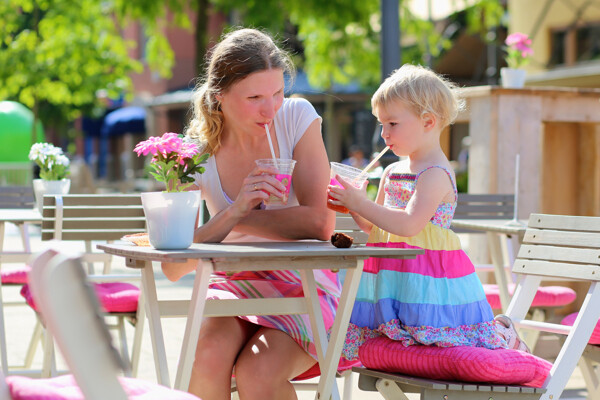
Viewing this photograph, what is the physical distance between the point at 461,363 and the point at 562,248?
782mm

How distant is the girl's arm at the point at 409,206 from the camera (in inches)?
108

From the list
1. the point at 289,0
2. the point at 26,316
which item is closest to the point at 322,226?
the point at 26,316

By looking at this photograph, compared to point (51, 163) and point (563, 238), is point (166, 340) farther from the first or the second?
point (563, 238)

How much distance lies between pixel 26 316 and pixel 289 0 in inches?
334

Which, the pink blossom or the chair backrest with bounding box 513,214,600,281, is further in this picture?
the chair backrest with bounding box 513,214,600,281

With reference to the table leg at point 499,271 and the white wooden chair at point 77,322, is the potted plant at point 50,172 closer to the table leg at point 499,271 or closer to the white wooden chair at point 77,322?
the table leg at point 499,271

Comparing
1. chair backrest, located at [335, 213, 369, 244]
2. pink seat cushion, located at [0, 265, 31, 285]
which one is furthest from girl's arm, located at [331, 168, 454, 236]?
pink seat cushion, located at [0, 265, 31, 285]

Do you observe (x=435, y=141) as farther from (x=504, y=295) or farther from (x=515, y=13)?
(x=515, y=13)

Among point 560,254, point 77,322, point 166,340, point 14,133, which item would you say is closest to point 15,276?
point 166,340

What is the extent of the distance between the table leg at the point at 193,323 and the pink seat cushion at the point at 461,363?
550 millimetres

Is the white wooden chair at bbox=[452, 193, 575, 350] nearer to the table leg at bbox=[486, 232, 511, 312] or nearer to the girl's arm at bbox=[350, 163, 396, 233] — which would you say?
the table leg at bbox=[486, 232, 511, 312]

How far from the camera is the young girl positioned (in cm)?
278

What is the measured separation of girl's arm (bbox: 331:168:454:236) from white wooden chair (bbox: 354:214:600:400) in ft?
1.39

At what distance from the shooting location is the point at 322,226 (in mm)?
3039
